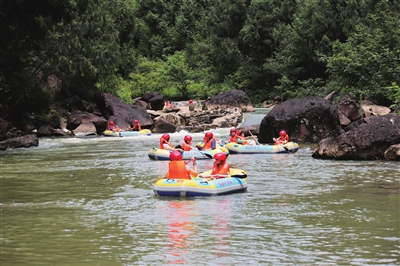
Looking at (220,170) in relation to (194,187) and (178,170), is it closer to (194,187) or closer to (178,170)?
(178,170)

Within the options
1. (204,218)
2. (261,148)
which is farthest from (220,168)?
(261,148)

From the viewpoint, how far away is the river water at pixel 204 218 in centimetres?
905

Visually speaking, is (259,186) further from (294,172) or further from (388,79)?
(388,79)

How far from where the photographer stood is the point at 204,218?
38.1 ft

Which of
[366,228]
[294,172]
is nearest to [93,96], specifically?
[294,172]

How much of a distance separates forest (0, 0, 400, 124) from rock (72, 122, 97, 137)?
235 cm

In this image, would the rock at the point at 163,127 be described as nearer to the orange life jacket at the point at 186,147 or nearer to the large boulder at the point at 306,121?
the large boulder at the point at 306,121

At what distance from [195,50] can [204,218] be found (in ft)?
177

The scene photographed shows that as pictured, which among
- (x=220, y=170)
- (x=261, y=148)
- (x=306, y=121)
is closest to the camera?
(x=220, y=170)

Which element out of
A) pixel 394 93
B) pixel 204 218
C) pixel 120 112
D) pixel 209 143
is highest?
pixel 394 93

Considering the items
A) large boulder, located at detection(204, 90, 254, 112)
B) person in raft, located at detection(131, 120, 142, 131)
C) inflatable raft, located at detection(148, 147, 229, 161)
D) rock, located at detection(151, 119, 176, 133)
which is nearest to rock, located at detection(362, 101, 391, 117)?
inflatable raft, located at detection(148, 147, 229, 161)

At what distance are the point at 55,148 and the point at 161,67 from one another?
119ft

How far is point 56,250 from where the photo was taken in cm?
939

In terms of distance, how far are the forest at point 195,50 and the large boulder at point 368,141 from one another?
6.97 m
